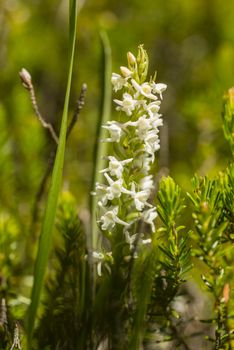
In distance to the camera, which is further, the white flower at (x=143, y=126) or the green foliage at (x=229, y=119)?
the green foliage at (x=229, y=119)

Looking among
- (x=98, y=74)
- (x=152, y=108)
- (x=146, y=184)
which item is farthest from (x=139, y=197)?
(x=98, y=74)

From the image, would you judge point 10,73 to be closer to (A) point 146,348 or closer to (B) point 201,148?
(B) point 201,148

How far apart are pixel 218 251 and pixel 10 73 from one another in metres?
1.64

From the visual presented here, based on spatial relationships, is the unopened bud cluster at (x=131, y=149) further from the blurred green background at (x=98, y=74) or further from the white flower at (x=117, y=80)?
the blurred green background at (x=98, y=74)

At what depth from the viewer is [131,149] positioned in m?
0.83

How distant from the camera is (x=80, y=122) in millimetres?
2145

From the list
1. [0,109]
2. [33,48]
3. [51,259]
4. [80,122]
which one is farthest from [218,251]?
[33,48]

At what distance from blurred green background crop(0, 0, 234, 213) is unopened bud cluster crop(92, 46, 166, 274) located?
26.5 inches

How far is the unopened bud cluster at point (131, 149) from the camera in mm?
804

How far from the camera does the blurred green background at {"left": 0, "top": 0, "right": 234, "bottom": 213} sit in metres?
1.67

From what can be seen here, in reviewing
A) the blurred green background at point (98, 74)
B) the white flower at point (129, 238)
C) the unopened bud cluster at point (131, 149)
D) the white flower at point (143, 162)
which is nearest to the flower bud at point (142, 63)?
the unopened bud cluster at point (131, 149)

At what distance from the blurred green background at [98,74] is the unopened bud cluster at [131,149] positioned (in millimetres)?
674

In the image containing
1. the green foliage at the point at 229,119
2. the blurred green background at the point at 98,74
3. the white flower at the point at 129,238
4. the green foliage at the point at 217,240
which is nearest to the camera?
the green foliage at the point at 217,240

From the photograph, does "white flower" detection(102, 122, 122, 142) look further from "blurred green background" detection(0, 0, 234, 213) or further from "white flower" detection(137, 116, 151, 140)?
"blurred green background" detection(0, 0, 234, 213)
